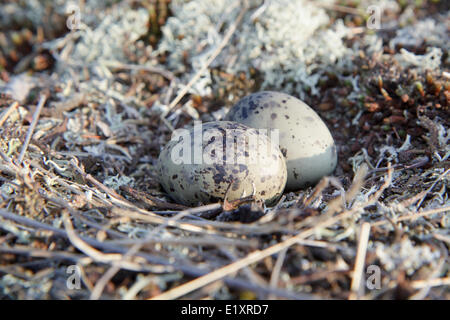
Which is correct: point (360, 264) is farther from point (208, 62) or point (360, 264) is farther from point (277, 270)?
point (208, 62)

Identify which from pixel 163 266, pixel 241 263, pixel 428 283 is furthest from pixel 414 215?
pixel 163 266

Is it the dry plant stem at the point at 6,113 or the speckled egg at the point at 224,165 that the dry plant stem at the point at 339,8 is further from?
the dry plant stem at the point at 6,113

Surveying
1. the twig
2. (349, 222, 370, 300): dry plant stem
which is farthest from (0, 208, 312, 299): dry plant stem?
the twig

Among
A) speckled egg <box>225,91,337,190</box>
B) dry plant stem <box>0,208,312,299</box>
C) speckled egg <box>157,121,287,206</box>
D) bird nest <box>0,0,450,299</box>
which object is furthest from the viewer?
speckled egg <box>225,91,337,190</box>

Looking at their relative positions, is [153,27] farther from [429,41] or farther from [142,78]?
[429,41]

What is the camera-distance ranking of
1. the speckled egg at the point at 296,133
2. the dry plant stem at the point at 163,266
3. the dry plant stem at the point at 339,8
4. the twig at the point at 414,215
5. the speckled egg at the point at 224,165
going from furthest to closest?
the dry plant stem at the point at 339,8
the speckled egg at the point at 296,133
the speckled egg at the point at 224,165
the twig at the point at 414,215
the dry plant stem at the point at 163,266

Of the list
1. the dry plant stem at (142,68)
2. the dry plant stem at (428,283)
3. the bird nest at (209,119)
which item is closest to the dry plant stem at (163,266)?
the bird nest at (209,119)

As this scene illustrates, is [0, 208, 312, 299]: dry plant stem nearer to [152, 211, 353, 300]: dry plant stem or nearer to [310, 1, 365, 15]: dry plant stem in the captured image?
[152, 211, 353, 300]: dry plant stem
